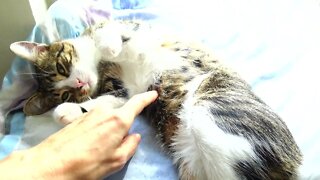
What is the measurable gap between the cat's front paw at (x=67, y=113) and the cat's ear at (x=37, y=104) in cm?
12

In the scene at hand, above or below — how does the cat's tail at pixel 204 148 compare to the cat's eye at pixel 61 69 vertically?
below

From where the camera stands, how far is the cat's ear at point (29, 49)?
125 centimetres

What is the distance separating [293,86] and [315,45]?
282 mm

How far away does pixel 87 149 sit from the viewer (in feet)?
2.93

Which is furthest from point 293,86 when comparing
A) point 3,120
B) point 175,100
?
point 3,120

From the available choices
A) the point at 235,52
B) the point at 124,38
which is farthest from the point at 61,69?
the point at 235,52

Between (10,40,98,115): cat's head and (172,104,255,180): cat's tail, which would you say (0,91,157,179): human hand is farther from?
(10,40,98,115): cat's head

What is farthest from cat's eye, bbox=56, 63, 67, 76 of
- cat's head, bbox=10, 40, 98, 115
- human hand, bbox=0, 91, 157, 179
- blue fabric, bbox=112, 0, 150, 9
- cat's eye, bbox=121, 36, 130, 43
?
blue fabric, bbox=112, 0, 150, 9

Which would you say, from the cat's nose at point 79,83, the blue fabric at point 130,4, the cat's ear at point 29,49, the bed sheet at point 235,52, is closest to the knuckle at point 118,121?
the bed sheet at point 235,52

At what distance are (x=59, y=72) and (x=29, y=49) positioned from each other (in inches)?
4.7

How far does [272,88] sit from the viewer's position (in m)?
1.34

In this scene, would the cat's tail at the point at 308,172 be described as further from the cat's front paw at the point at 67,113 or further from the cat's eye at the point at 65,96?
the cat's eye at the point at 65,96

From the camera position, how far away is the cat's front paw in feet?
3.74

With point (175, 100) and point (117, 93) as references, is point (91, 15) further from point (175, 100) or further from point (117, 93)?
point (175, 100)
